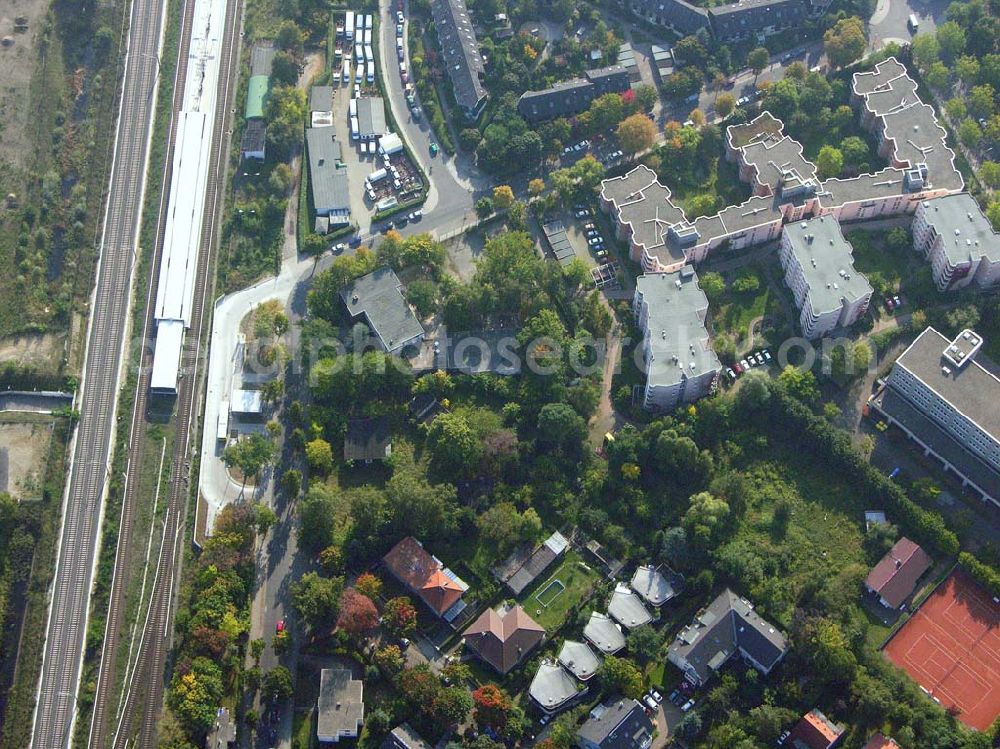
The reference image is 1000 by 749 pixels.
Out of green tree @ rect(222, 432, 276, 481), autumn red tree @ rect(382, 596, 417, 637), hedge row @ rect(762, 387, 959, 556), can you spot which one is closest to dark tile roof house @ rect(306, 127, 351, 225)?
green tree @ rect(222, 432, 276, 481)

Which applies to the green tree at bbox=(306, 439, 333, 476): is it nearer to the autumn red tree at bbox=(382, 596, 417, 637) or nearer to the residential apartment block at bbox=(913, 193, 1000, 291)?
the autumn red tree at bbox=(382, 596, 417, 637)

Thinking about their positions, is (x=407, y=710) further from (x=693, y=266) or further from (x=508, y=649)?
(x=693, y=266)

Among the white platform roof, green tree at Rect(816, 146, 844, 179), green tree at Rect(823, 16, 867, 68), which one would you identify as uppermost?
green tree at Rect(823, 16, 867, 68)

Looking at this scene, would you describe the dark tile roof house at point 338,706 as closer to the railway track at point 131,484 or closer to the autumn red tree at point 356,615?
the autumn red tree at point 356,615

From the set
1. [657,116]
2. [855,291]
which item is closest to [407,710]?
[855,291]

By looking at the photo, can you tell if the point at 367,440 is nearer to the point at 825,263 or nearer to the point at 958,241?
the point at 825,263

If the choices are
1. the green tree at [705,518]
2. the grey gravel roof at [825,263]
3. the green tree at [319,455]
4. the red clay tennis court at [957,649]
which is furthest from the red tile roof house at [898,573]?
the green tree at [319,455]
